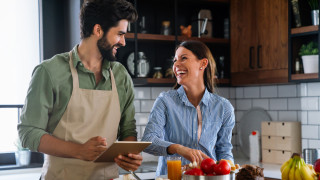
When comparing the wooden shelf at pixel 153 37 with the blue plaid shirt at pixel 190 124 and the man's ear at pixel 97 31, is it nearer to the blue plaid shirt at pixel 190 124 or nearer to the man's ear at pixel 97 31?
the blue plaid shirt at pixel 190 124

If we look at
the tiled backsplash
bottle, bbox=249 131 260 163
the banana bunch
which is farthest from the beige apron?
bottle, bbox=249 131 260 163

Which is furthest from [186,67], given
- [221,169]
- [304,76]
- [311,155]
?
[304,76]

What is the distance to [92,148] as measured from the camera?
2268mm

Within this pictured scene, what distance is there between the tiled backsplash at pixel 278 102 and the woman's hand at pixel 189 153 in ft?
6.53

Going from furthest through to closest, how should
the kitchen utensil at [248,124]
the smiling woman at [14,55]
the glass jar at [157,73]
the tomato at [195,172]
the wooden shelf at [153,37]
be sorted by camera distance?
the kitchen utensil at [248,124], the glass jar at [157,73], the wooden shelf at [153,37], the smiling woman at [14,55], the tomato at [195,172]

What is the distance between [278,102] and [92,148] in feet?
9.71

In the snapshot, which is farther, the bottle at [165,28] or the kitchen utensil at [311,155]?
the bottle at [165,28]

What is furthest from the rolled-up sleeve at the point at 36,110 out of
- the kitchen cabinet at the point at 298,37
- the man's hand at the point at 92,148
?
the kitchen cabinet at the point at 298,37

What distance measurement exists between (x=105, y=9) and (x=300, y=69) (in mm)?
2335

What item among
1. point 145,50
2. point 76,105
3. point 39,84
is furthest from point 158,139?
point 145,50

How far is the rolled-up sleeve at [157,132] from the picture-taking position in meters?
2.73

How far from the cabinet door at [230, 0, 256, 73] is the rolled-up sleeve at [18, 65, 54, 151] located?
2.75 metres

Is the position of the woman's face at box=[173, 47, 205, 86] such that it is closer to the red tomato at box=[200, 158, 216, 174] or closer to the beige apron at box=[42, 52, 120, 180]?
the beige apron at box=[42, 52, 120, 180]

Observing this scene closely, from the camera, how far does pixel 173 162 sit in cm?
241
